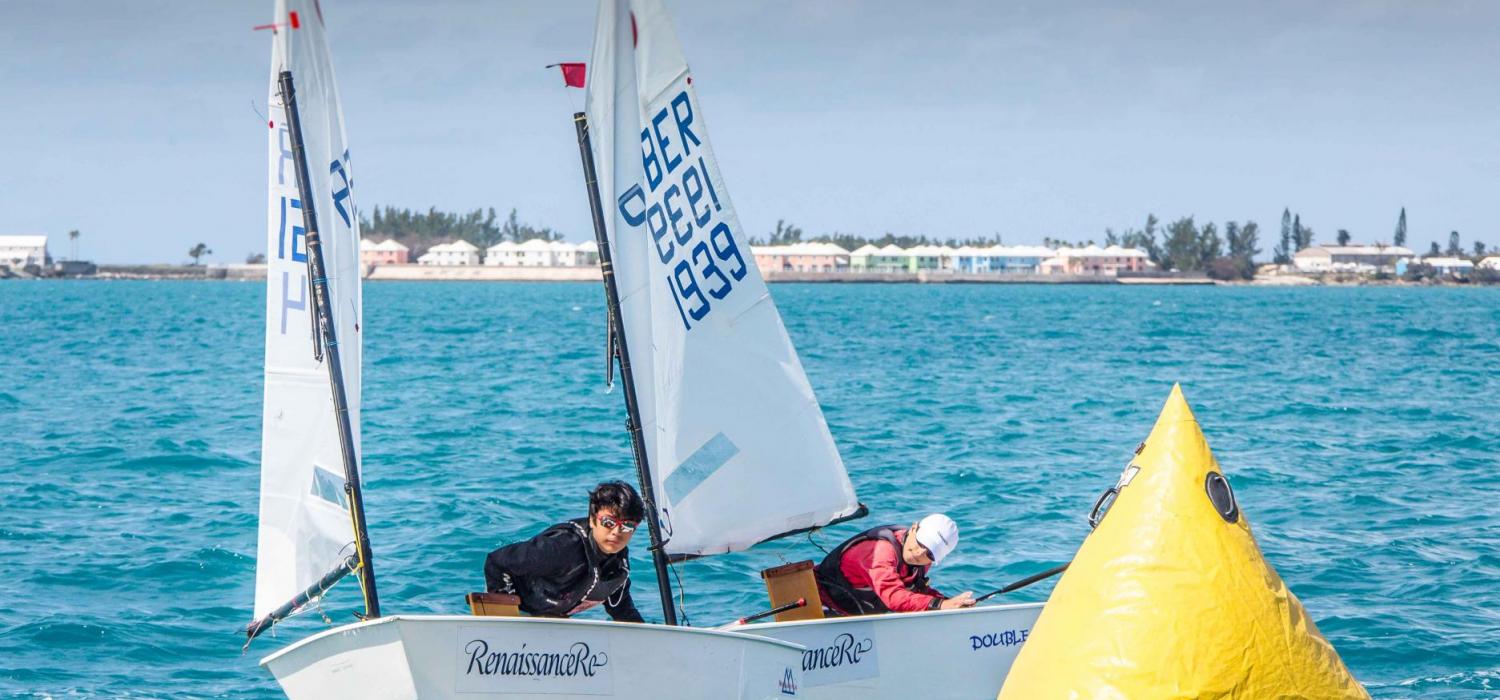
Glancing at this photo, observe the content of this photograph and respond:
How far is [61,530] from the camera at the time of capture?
16656mm

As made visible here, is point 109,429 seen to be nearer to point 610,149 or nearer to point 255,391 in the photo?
point 255,391

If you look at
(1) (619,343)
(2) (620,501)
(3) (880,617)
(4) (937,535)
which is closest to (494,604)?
(2) (620,501)

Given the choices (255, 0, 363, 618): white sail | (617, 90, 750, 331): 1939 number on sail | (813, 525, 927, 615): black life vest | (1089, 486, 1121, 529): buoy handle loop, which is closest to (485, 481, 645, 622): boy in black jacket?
(255, 0, 363, 618): white sail

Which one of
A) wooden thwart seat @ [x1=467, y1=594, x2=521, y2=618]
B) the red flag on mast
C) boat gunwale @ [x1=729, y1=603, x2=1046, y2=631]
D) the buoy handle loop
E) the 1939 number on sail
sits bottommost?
boat gunwale @ [x1=729, y1=603, x2=1046, y2=631]

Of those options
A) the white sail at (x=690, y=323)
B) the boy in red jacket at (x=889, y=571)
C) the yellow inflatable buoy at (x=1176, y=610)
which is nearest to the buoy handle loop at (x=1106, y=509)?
the yellow inflatable buoy at (x=1176, y=610)

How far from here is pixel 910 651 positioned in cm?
950

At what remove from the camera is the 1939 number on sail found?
→ 9.98 meters

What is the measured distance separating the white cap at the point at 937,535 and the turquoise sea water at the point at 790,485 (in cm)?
184

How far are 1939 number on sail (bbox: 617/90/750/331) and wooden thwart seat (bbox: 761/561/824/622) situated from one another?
168cm

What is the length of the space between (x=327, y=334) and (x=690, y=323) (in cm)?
247

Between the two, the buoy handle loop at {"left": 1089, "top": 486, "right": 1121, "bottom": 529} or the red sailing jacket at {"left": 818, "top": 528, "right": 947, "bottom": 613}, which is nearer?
the buoy handle loop at {"left": 1089, "top": 486, "right": 1121, "bottom": 529}

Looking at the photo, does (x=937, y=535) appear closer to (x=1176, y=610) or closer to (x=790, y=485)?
(x=790, y=485)

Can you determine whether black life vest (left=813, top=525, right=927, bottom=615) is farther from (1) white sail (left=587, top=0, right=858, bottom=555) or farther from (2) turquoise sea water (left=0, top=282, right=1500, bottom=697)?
(2) turquoise sea water (left=0, top=282, right=1500, bottom=697)

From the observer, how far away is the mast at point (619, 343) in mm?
9789
